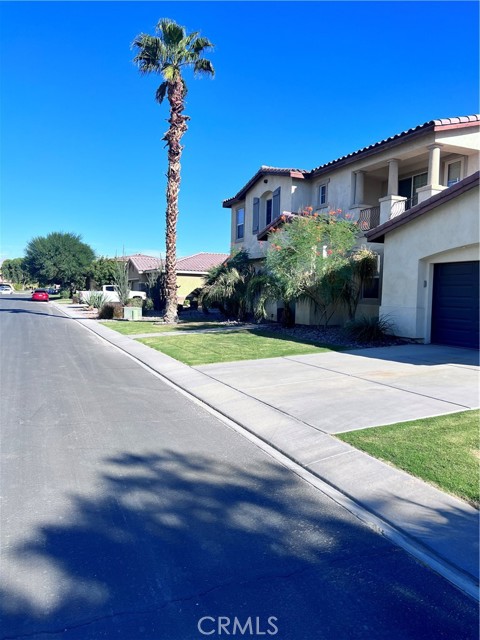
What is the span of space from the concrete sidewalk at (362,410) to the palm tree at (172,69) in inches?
466

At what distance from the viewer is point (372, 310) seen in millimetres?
17766

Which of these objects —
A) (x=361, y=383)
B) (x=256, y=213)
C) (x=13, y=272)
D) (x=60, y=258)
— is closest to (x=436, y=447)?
(x=361, y=383)

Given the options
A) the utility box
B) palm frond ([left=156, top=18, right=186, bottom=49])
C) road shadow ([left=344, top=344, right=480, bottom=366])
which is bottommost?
road shadow ([left=344, top=344, right=480, bottom=366])

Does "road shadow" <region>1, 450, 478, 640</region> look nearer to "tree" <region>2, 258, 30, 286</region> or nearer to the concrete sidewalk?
the concrete sidewalk

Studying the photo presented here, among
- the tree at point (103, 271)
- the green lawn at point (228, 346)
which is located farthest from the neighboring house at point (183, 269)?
the green lawn at point (228, 346)

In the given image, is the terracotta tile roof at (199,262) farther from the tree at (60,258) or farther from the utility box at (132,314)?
the tree at (60,258)

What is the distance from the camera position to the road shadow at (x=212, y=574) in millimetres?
2832

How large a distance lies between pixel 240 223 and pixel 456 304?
17.3 meters

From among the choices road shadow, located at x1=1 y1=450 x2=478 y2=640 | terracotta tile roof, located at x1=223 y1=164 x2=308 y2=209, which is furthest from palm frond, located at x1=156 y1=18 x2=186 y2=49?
road shadow, located at x1=1 y1=450 x2=478 y2=640

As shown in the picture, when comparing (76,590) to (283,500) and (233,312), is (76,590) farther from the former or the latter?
(233,312)

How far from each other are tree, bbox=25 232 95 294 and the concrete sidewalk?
56.3 metres

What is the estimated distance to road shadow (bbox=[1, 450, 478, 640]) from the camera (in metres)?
2.83

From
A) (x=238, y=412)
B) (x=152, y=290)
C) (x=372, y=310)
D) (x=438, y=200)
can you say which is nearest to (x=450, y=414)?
(x=238, y=412)

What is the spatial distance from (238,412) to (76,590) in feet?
14.9
